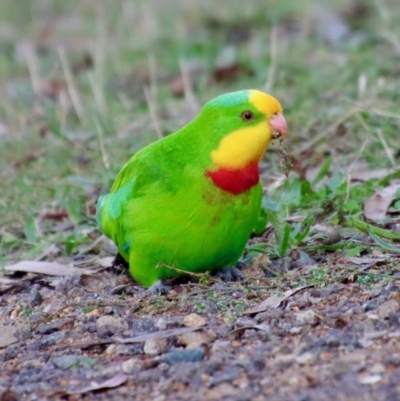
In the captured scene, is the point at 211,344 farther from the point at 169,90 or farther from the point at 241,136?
the point at 169,90

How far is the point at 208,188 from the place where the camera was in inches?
147

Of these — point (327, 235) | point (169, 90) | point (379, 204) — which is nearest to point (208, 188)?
point (327, 235)

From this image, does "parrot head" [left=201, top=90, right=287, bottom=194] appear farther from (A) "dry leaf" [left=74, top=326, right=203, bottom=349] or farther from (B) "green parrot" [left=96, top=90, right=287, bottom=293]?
(A) "dry leaf" [left=74, top=326, right=203, bottom=349]

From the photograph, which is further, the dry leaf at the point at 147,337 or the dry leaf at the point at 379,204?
the dry leaf at the point at 379,204

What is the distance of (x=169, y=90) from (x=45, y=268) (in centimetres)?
334

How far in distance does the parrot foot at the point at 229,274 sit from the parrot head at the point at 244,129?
1.68 feet

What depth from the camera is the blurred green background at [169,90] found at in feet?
17.3

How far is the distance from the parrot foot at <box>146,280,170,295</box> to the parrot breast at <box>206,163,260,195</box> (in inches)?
20.1

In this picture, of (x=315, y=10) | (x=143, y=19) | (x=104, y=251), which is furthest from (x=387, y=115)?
(x=143, y=19)

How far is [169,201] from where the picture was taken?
3.78m

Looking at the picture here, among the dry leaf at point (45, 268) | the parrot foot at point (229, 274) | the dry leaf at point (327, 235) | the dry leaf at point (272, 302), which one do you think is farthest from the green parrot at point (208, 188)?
the dry leaf at point (45, 268)

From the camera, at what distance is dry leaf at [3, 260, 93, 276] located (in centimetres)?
453

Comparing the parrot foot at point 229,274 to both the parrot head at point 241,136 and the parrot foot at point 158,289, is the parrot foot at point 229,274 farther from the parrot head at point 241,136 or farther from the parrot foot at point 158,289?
the parrot head at point 241,136

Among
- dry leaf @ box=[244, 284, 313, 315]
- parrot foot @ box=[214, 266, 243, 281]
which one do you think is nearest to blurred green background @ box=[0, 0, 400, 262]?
parrot foot @ box=[214, 266, 243, 281]
